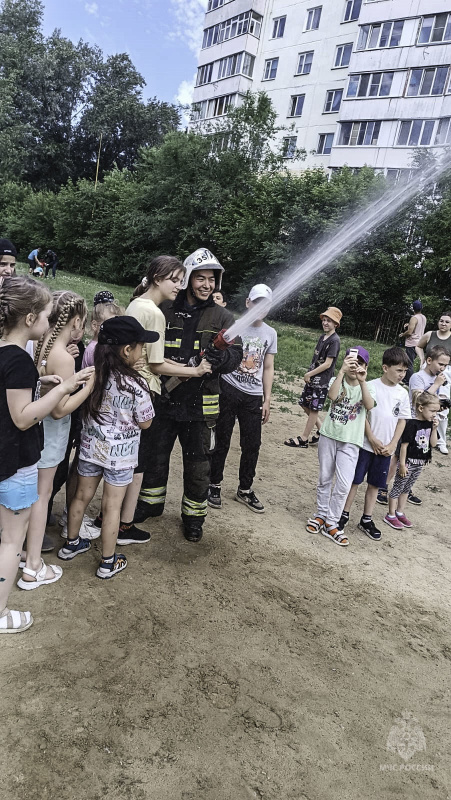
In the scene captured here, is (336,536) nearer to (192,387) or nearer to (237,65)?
(192,387)

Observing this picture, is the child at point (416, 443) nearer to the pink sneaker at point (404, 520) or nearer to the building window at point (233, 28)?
the pink sneaker at point (404, 520)

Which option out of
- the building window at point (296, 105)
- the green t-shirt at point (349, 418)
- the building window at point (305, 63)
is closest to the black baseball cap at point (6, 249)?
the green t-shirt at point (349, 418)

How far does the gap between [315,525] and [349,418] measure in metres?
1.13

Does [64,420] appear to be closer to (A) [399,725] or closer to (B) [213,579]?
(B) [213,579]

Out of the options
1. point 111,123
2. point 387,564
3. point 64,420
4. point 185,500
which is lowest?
point 387,564

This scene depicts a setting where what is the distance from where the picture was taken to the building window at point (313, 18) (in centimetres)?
3391

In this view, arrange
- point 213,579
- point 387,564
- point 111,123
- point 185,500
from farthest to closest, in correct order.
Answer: point 111,123
point 387,564
point 185,500
point 213,579

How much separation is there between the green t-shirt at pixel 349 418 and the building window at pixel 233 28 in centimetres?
4072

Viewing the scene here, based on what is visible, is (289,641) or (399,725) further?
(289,641)

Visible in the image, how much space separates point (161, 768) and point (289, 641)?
1.27 metres

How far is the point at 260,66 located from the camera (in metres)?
37.5

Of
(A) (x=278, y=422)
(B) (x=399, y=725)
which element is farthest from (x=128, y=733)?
(A) (x=278, y=422)

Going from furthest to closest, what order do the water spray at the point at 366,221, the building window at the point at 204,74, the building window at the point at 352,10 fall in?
1. the building window at the point at 204,74
2. the building window at the point at 352,10
3. the water spray at the point at 366,221

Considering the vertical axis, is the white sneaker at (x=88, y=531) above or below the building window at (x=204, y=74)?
below
